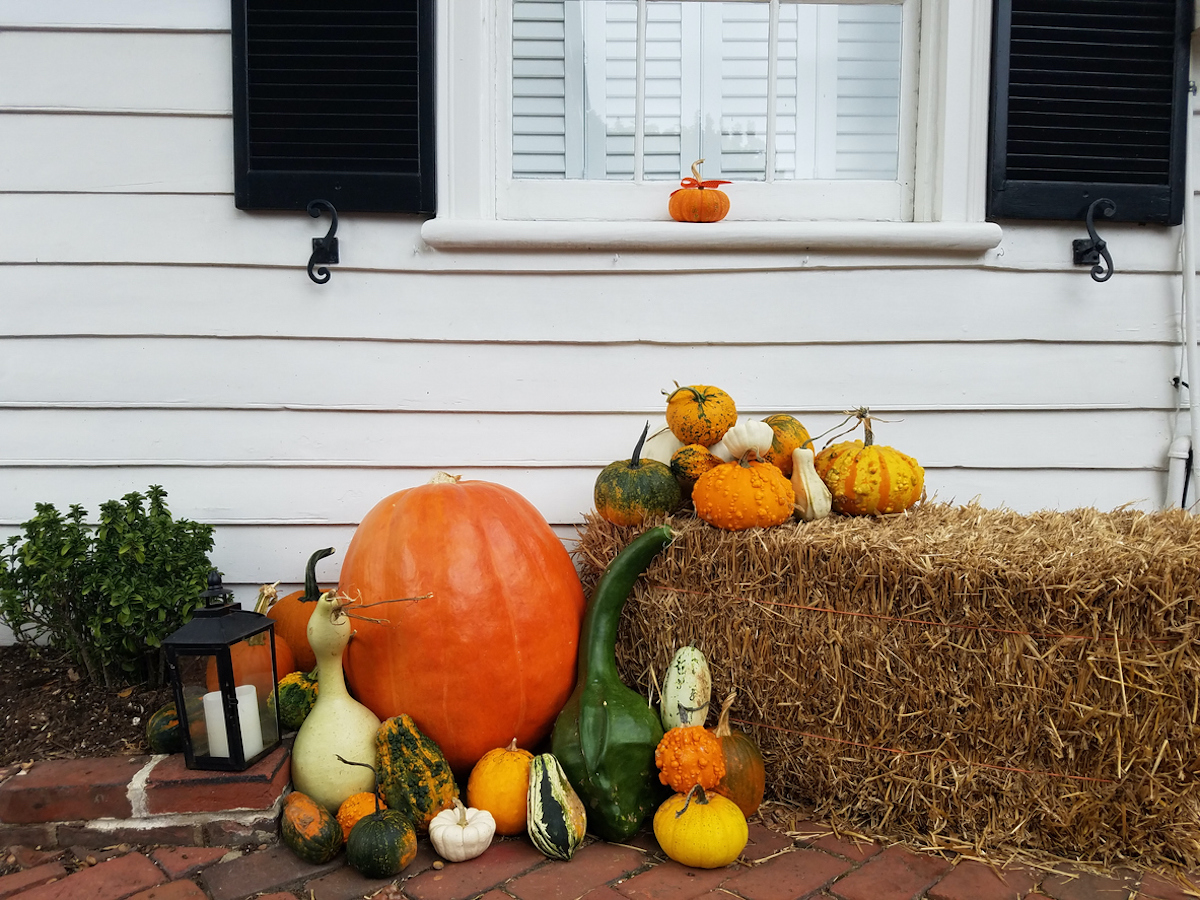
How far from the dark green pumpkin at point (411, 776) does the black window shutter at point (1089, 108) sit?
90.9 inches

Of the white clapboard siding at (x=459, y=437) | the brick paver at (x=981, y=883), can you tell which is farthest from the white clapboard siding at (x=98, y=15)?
the brick paver at (x=981, y=883)

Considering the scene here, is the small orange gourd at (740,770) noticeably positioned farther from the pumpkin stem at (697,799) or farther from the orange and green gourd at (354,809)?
the orange and green gourd at (354,809)

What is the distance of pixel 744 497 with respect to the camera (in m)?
2.01

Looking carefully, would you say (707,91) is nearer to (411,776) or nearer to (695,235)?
(695,235)

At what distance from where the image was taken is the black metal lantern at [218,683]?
178 centimetres

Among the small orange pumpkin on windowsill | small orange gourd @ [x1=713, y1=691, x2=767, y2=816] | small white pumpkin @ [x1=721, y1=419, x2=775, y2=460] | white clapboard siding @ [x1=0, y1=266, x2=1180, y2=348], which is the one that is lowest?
small orange gourd @ [x1=713, y1=691, x2=767, y2=816]

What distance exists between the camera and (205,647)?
5.78ft

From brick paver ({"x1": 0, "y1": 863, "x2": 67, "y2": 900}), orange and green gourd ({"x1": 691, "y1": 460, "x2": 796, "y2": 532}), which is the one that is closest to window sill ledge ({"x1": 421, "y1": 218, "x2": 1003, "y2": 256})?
orange and green gourd ({"x1": 691, "y1": 460, "x2": 796, "y2": 532})

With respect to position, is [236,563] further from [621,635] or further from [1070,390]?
[1070,390]

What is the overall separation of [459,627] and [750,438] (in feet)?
2.97

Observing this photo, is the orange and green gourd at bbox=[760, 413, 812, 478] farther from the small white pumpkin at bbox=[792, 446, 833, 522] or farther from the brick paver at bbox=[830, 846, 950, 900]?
the brick paver at bbox=[830, 846, 950, 900]

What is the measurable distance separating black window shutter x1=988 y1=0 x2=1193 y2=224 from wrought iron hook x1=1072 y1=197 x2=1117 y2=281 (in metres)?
0.03

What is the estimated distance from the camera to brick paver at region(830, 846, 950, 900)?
1644mm

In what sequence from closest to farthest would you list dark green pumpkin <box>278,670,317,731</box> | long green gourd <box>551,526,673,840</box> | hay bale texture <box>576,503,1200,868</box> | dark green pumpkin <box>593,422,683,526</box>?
hay bale texture <box>576,503,1200,868</box>
long green gourd <box>551,526,673,840</box>
dark green pumpkin <box>278,670,317,731</box>
dark green pumpkin <box>593,422,683,526</box>
